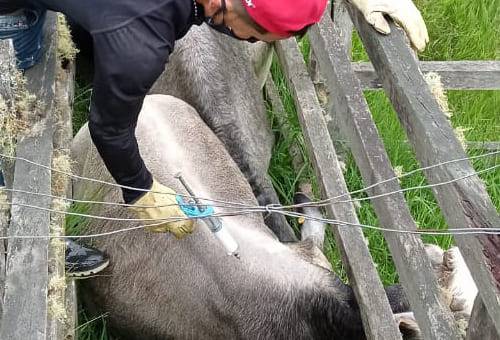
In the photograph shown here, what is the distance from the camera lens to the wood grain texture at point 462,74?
4816mm

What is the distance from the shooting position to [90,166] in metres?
3.93

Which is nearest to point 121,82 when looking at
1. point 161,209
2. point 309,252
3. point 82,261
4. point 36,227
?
point 36,227

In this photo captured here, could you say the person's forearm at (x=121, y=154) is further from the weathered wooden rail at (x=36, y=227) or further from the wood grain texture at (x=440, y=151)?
the wood grain texture at (x=440, y=151)

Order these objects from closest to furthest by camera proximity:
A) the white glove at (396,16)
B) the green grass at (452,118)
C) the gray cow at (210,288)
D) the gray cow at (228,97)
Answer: the white glove at (396,16)
the gray cow at (210,288)
the gray cow at (228,97)
the green grass at (452,118)

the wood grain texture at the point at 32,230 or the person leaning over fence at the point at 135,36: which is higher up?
the person leaning over fence at the point at 135,36

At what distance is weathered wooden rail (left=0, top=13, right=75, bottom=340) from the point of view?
2.17 metres

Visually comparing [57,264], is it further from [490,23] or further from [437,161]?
[490,23]

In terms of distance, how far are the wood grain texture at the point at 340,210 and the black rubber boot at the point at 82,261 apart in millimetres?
1002

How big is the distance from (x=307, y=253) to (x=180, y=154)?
789 millimetres

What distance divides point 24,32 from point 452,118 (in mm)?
3496

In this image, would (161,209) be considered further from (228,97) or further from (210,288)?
(228,97)

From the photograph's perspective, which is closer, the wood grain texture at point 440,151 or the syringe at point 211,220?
the wood grain texture at point 440,151

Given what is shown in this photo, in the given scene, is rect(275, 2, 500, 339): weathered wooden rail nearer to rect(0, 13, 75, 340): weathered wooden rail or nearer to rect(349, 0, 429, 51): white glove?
rect(349, 0, 429, 51): white glove

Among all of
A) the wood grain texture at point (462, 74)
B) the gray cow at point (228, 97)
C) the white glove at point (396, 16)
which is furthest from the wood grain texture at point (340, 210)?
the white glove at point (396, 16)
